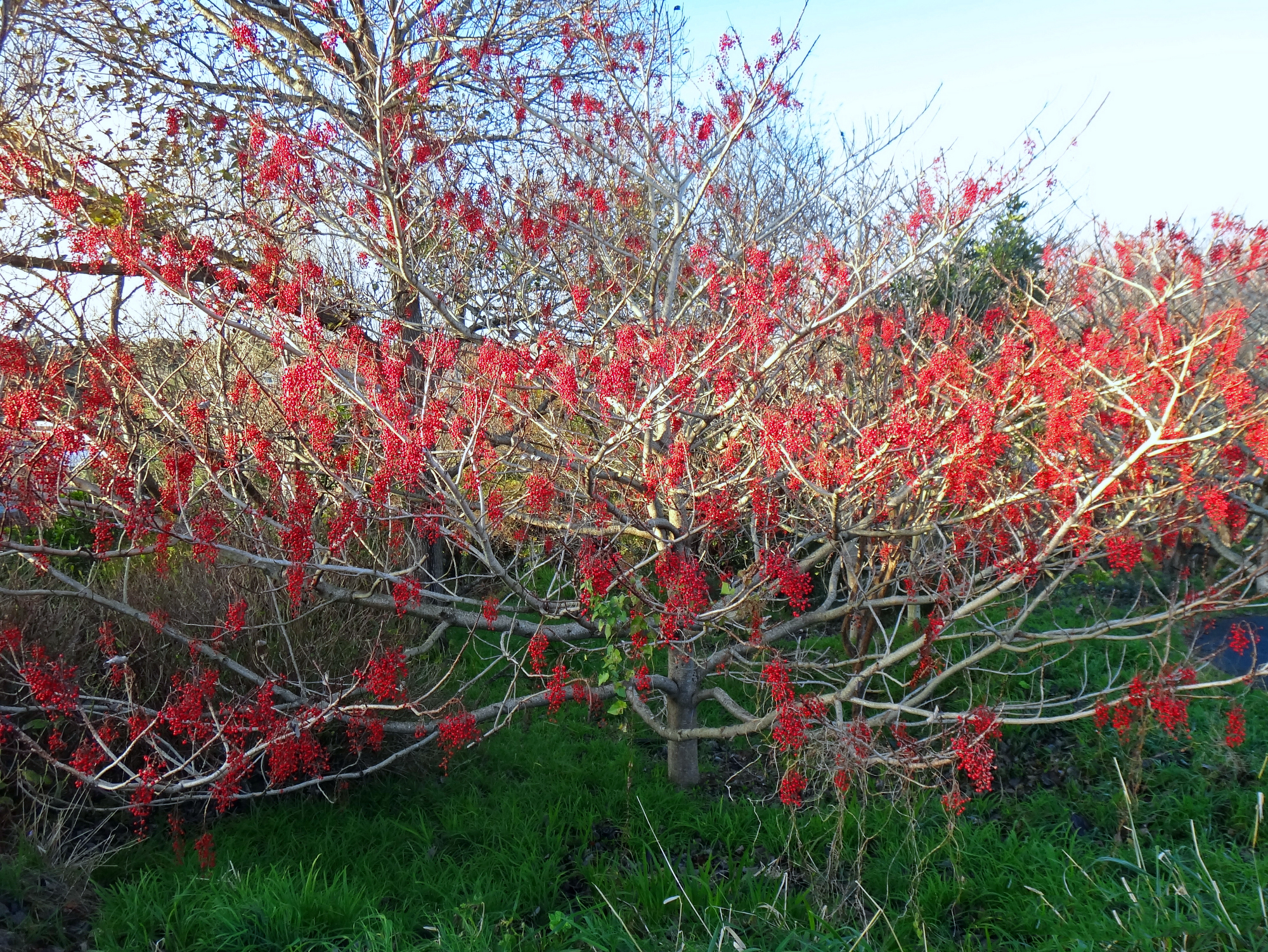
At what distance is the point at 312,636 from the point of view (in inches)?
221

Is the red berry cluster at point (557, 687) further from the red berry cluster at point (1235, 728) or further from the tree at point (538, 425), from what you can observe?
the red berry cluster at point (1235, 728)

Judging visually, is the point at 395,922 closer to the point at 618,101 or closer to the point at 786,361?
the point at 786,361

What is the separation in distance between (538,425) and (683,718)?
217cm

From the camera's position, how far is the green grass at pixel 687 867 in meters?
3.62

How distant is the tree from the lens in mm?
4156

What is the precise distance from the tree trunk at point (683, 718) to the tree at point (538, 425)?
0.09 feet

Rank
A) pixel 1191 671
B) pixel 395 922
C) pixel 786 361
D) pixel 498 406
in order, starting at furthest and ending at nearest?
pixel 786 361 < pixel 498 406 < pixel 1191 671 < pixel 395 922

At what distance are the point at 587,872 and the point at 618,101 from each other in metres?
5.21

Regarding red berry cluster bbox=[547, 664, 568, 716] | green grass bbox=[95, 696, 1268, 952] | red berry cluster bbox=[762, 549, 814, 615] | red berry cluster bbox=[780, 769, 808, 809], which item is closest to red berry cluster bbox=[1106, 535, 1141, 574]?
green grass bbox=[95, 696, 1268, 952]

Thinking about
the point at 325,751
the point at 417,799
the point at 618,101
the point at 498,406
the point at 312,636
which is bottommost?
the point at 417,799

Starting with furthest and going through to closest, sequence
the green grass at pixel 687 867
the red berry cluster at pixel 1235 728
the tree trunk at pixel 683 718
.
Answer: the tree trunk at pixel 683 718 < the red berry cluster at pixel 1235 728 < the green grass at pixel 687 867

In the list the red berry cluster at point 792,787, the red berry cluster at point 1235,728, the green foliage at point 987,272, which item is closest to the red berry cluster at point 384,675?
the red berry cluster at point 792,787

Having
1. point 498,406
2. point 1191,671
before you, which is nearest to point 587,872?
point 498,406

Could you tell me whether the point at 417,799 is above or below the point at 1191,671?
below
